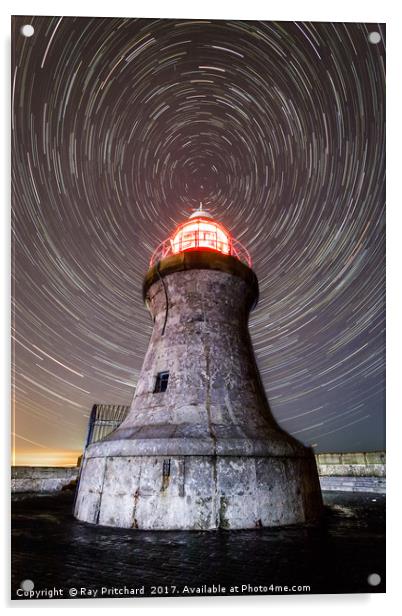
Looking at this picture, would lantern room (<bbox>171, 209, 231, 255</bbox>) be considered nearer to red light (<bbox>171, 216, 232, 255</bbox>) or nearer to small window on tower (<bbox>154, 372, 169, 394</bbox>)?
red light (<bbox>171, 216, 232, 255</bbox>)

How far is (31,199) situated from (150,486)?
15.1 ft

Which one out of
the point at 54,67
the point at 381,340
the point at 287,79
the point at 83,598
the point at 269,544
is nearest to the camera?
the point at 83,598

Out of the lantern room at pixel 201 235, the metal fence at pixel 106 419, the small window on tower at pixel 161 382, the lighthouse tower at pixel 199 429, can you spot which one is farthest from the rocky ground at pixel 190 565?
the metal fence at pixel 106 419

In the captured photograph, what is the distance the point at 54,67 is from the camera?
17.6 ft

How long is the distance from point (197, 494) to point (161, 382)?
234cm

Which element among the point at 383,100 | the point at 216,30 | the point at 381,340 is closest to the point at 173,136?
the point at 216,30

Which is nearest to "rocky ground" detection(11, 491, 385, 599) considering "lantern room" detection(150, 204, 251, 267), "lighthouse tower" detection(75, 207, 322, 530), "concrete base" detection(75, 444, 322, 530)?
"concrete base" detection(75, 444, 322, 530)

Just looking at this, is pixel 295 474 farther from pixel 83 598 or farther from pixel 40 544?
pixel 40 544

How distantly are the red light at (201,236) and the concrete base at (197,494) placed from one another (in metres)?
4.66

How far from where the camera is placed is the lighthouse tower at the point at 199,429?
5.04 metres

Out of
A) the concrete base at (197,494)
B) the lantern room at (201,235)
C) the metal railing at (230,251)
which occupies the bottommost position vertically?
the concrete base at (197,494)

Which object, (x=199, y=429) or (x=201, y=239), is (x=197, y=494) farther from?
(x=201, y=239)

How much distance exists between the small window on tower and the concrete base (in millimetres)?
1564

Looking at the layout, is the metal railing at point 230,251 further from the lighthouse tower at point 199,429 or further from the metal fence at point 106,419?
the metal fence at point 106,419
